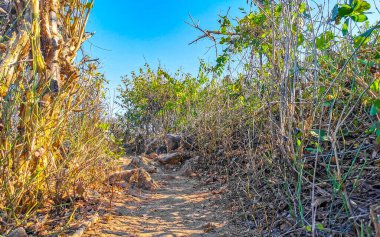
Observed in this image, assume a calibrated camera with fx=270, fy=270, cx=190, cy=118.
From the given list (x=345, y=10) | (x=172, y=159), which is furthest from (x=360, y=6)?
(x=172, y=159)

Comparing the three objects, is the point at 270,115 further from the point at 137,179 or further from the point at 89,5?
the point at 137,179

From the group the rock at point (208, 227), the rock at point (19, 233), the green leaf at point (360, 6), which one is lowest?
the rock at point (208, 227)

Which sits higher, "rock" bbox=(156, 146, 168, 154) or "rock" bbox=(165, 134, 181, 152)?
"rock" bbox=(165, 134, 181, 152)

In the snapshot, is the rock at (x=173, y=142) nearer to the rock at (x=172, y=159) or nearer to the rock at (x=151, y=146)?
the rock at (x=151, y=146)

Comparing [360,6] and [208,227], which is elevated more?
[360,6]

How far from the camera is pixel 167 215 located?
364cm

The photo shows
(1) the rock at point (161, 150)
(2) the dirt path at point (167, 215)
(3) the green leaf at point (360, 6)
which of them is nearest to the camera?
(3) the green leaf at point (360, 6)

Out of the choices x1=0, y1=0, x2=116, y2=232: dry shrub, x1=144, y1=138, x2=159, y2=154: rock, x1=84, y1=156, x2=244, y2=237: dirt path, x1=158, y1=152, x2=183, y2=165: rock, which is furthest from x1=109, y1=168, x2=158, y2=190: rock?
x1=144, y1=138, x2=159, y2=154: rock

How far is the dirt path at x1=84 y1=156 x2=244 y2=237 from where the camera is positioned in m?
2.89

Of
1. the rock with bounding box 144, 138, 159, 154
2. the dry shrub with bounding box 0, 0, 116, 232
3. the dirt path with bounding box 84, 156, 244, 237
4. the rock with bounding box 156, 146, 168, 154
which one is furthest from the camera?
the rock with bounding box 144, 138, 159, 154

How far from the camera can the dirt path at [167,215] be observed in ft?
9.47

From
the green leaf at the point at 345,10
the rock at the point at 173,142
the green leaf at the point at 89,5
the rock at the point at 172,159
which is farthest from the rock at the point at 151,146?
the green leaf at the point at 345,10

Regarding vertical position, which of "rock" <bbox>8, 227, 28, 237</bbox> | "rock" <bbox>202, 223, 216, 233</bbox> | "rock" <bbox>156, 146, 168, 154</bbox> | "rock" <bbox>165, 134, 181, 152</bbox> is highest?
"rock" <bbox>165, 134, 181, 152</bbox>

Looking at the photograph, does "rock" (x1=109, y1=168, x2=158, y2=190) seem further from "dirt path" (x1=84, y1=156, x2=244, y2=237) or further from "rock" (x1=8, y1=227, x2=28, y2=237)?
"rock" (x1=8, y1=227, x2=28, y2=237)
